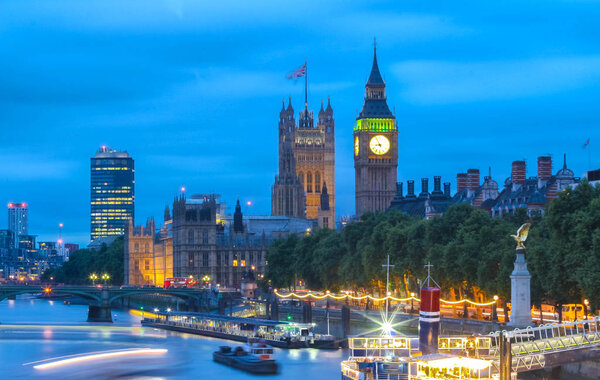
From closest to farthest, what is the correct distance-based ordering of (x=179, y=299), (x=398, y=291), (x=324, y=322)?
1. (x=324, y=322)
2. (x=398, y=291)
3. (x=179, y=299)

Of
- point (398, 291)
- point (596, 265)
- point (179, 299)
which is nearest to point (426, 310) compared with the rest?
point (596, 265)

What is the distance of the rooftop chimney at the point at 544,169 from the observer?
12244cm

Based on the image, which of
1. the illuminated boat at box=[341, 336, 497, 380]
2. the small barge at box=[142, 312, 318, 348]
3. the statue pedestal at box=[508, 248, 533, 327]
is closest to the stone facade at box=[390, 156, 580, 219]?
the small barge at box=[142, 312, 318, 348]

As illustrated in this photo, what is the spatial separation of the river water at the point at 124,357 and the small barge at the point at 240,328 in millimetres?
1725

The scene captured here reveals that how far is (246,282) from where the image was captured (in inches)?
7087

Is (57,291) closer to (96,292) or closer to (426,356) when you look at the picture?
(96,292)

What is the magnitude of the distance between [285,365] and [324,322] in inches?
1042

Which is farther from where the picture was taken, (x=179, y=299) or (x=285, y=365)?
(x=179, y=299)

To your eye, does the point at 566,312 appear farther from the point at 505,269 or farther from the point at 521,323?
the point at 521,323

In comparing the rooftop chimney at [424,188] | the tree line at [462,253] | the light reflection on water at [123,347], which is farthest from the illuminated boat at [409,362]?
the rooftop chimney at [424,188]

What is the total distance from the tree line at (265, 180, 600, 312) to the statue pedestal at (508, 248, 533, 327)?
479 cm

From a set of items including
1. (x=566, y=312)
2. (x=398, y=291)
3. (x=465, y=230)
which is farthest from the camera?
(x=398, y=291)

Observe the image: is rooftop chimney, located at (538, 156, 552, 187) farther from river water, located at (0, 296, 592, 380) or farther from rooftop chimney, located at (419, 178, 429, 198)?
rooftop chimney, located at (419, 178, 429, 198)

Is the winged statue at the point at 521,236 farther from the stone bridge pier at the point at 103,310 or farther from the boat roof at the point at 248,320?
the stone bridge pier at the point at 103,310
